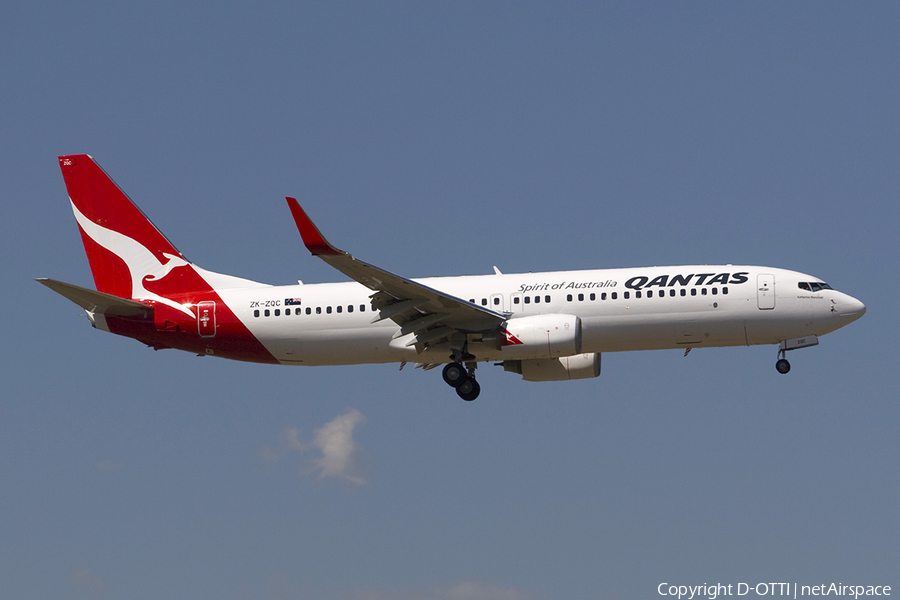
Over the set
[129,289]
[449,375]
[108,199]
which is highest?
[108,199]

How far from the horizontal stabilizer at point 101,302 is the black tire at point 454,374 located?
11.7m

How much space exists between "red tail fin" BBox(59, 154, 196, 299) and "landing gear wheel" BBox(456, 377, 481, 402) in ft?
36.2

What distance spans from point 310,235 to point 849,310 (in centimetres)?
1993

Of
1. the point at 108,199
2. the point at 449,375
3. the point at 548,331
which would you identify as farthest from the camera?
the point at 108,199

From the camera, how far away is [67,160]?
165 ft

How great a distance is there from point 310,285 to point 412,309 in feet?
17.1

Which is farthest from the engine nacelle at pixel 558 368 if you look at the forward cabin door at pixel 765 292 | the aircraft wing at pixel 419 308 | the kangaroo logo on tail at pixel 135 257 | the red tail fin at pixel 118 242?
the kangaroo logo on tail at pixel 135 257

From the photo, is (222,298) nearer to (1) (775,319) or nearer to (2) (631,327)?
(2) (631,327)

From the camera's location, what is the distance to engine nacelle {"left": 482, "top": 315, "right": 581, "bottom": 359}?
1662 inches

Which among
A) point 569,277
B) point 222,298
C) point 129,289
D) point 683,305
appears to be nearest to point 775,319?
point 683,305

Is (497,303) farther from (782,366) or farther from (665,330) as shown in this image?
(782,366)

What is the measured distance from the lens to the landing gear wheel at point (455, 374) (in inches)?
1794

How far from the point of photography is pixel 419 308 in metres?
42.9

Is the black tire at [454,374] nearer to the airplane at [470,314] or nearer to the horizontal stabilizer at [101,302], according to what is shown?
the airplane at [470,314]
